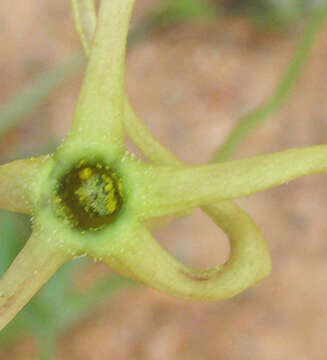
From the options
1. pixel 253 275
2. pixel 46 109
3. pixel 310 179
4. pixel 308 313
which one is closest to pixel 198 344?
pixel 308 313

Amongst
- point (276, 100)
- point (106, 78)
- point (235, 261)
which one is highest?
point (106, 78)

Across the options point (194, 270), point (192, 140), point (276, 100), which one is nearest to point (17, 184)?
point (194, 270)

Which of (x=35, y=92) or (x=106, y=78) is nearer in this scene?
(x=106, y=78)

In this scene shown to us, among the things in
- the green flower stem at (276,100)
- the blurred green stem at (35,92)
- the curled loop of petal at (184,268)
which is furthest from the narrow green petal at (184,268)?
the blurred green stem at (35,92)

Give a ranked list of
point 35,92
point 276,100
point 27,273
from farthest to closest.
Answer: point 35,92 → point 276,100 → point 27,273

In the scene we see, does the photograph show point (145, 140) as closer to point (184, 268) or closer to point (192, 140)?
point (184, 268)

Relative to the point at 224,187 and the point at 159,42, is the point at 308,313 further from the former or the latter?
the point at 224,187

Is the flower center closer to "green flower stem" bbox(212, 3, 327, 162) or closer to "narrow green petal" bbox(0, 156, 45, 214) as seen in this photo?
"narrow green petal" bbox(0, 156, 45, 214)

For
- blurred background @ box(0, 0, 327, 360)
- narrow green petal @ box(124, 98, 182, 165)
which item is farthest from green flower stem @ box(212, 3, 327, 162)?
narrow green petal @ box(124, 98, 182, 165)
